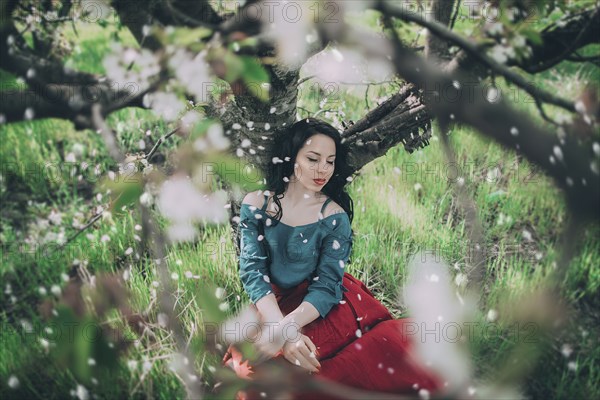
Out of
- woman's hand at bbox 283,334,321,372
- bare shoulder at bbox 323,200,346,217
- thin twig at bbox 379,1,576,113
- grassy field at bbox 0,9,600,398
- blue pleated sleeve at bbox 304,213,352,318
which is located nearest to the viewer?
thin twig at bbox 379,1,576,113

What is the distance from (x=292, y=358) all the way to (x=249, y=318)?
0.31 meters

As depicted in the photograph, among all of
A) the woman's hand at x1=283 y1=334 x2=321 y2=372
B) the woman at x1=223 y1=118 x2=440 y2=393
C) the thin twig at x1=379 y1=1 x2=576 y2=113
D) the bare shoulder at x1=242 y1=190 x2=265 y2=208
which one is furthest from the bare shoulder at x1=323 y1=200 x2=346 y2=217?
the thin twig at x1=379 y1=1 x2=576 y2=113

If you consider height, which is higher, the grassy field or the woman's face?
the woman's face

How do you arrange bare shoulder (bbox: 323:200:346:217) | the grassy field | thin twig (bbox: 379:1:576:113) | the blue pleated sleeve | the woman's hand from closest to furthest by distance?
thin twig (bbox: 379:1:576:113), the woman's hand, the blue pleated sleeve, bare shoulder (bbox: 323:200:346:217), the grassy field

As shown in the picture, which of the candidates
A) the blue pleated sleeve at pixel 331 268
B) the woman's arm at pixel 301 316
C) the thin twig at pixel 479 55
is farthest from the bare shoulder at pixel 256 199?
the thin twig at pixel 479 55

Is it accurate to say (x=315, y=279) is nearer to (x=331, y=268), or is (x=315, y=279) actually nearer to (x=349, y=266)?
(x=331, y=268)

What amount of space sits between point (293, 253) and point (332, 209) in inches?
9.1

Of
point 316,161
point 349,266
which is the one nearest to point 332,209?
point 316,161

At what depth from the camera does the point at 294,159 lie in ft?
6.84

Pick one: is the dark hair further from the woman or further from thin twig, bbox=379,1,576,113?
thin twig, bbox=379,1,576,113

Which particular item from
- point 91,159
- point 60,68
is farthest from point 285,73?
point 91,159

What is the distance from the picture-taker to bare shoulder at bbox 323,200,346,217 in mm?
2059

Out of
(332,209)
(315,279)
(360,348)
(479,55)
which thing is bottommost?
(360,348)

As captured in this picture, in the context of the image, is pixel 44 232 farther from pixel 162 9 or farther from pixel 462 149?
pixel 462 149
